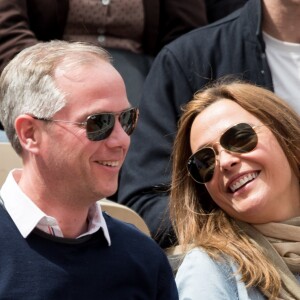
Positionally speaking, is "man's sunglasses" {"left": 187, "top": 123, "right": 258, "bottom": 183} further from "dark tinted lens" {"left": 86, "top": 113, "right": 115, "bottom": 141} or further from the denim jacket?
"dark tinted lens" {"left": 86, "top": 113, "right": 115, "bottom": 141}

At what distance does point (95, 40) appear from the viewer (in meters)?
3.94

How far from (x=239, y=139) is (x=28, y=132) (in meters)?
0.81

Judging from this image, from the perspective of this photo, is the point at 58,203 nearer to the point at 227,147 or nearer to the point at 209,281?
the point at 209,281

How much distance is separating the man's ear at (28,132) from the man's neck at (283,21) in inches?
70.5

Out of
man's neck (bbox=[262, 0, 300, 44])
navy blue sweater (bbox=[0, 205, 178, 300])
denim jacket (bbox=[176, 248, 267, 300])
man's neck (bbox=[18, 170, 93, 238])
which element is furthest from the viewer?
man's neck (bbox=[262, 0, 300, 44])

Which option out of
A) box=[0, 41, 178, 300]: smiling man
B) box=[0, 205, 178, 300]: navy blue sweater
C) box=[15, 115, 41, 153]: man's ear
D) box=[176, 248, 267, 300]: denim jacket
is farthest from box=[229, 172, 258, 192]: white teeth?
box=[15, 115, 41, 153]: man's ear

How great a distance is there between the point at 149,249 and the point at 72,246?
250 millimetres

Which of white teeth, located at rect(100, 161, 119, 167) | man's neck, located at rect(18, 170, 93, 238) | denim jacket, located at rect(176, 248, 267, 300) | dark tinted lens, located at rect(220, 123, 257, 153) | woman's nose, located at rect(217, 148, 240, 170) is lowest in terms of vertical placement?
denim jacket, located at rect(176, 248, 267, 300)

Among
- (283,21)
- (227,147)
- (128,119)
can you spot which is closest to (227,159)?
(227,147)

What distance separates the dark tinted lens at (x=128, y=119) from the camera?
93.8 inches

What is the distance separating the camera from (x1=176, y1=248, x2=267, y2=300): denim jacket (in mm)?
2695

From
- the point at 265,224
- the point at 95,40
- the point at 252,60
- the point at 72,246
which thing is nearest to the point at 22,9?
the point at 95,40

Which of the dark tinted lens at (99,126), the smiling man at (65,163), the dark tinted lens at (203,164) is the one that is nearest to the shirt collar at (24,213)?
the smiling man at (65,163)

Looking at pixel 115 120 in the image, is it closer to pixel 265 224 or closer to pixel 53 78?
pixel 53 78
